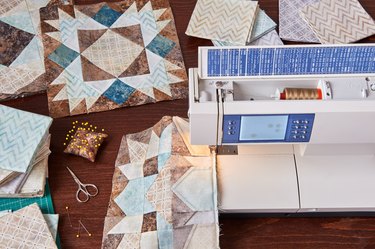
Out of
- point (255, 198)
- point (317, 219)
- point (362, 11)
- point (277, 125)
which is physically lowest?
point (317, 219)

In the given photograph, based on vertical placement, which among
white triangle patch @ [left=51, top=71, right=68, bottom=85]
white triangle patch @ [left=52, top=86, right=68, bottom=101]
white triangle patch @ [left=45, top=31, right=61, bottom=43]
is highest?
white triangle patch @ [left=45, top=31, right=61, bottom=43]

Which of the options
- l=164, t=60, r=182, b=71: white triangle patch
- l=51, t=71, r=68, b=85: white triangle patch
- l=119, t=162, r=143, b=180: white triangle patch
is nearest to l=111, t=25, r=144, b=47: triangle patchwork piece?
l=164, t=60, r=182, b=71: white triangle patch

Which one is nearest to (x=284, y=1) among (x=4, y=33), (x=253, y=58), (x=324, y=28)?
(x=324, y=28)

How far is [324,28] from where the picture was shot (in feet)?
5.51

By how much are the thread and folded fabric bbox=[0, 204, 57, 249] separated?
696mm

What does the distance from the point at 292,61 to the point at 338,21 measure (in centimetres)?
65

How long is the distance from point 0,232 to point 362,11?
1.33m

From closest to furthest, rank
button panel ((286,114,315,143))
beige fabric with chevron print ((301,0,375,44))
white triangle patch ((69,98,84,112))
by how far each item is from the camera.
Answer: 1. button panel ((286,114,315,143))
2. white triangle patch ((69,98,84,112))
3. beige fabric with chevron print ((301,0,375,44))

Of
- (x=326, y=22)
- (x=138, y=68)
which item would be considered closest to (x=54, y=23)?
(x=138, y=68)

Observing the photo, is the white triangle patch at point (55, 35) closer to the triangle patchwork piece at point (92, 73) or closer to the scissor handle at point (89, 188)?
the triangle patchwork piece at point (92, 73)

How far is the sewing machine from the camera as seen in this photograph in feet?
3.59

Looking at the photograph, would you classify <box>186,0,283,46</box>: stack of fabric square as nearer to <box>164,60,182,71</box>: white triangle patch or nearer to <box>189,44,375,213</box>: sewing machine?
<box>164,60,182,71</box>: white triangle patch

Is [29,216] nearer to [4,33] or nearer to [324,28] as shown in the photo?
[4,33]

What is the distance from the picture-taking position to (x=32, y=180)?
1373mm
